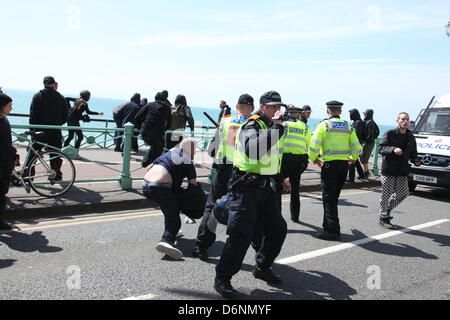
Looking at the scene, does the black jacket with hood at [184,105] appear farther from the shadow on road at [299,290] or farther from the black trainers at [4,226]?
the shadow on road at [299,290]

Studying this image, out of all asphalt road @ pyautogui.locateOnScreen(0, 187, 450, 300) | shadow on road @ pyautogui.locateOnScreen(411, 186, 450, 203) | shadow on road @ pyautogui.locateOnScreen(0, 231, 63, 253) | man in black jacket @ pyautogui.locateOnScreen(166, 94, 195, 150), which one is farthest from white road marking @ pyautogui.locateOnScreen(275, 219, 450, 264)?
man in black jacket @ pyautogui.locateOnScreen(166, 94, 195, 150)

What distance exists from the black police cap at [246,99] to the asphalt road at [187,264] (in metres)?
1.83

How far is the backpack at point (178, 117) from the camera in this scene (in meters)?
9.71

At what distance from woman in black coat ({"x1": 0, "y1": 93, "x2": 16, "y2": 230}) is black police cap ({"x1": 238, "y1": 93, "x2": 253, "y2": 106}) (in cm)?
291

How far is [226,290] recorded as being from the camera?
11.9 ft

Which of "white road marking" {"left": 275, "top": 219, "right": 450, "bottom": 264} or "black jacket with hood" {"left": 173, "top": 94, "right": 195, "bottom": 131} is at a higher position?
"black jacket with hood" {"left": 173, "top": 94, "right": 195, "bottom": 131}

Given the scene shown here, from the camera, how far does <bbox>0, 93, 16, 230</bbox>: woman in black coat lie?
5.14 meters

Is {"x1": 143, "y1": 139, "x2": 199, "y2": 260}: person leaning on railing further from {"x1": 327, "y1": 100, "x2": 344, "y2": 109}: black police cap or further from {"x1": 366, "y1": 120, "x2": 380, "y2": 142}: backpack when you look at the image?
{"x1": 366, "y1": 120, "x2": 380, "y2": 142}: backpack

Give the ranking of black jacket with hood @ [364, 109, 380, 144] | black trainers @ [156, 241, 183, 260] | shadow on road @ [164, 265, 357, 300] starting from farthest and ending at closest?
black jacket with hood @ [364, 109, 380, 144]
black trainers @ [156, 241, 183, 260]
shadow on road @ [164, 265, 357, 300]

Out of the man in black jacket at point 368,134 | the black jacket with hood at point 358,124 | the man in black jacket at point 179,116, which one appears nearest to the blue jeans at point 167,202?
the man in black jacket at point 179,116

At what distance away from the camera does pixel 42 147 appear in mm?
7473

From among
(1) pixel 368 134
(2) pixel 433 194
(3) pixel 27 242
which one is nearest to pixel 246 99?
(3) pixel 27 242
